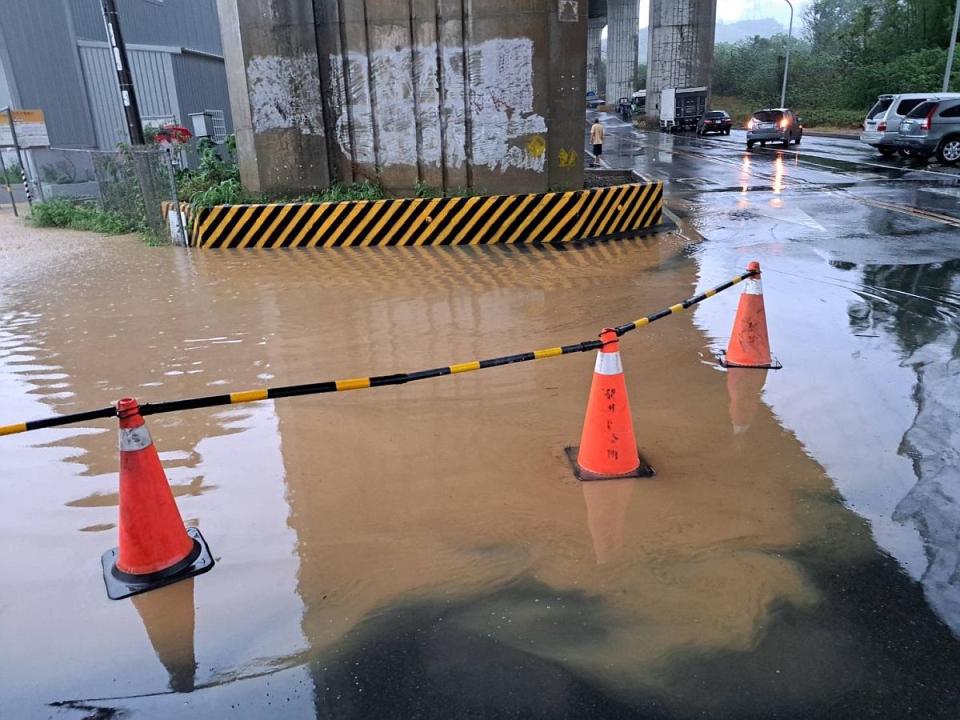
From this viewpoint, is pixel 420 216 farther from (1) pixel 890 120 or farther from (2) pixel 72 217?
(1) pixel 890 120

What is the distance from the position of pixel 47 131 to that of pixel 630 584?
75.0ft

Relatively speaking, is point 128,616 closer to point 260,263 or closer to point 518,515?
point 518,515

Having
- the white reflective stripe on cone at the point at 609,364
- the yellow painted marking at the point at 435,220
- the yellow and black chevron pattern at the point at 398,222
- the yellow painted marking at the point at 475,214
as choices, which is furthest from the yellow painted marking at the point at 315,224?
the white reflective stripe on cone at the point at 609,364

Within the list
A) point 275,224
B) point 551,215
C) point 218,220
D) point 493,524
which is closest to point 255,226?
point 275,224

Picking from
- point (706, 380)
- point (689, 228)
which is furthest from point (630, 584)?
point (689, 228)

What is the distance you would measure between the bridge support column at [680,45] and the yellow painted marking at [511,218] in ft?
153

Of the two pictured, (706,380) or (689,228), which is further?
(689,228)

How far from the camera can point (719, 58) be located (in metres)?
78.1

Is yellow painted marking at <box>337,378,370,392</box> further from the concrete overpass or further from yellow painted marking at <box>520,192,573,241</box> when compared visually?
the concrete overpass

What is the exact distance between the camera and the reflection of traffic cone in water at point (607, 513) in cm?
392

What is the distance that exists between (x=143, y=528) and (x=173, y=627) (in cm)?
56

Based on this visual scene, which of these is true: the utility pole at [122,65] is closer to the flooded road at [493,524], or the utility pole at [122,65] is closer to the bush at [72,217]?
the bush at [72,217]

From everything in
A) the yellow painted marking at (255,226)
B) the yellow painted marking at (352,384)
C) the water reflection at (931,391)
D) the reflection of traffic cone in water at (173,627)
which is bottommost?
the water reflection at (931,391)

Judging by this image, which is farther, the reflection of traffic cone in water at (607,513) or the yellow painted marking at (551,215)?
the yellow painted marking at (551,215)
